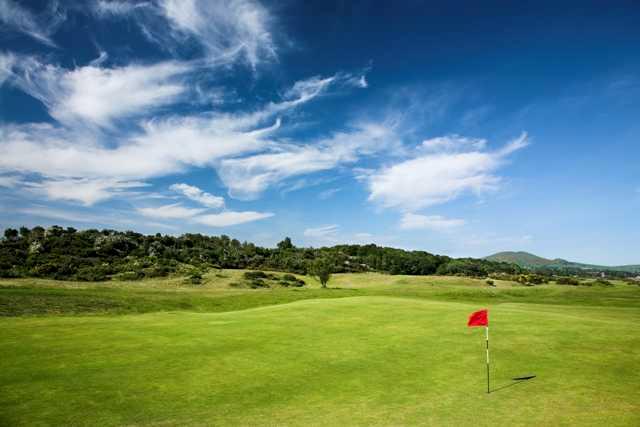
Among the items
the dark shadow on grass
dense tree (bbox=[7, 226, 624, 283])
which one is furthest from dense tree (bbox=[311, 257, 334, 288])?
the dark shadow on grass

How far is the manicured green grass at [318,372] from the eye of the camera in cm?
1009

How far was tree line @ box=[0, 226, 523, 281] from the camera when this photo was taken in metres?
71.4

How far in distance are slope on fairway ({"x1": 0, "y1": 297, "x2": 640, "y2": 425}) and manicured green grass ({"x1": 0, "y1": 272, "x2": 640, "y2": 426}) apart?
5 centimetres

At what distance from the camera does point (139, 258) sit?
289ft

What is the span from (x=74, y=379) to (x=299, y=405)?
7.52 metres

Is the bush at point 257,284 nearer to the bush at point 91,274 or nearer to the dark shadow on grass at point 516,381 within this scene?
the bush at point 91,274

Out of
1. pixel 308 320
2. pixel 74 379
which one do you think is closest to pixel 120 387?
pixel 74 379

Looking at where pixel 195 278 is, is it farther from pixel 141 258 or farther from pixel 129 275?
pixel 141 258

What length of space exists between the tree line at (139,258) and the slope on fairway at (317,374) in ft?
190

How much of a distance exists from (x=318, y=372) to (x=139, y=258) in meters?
85.5

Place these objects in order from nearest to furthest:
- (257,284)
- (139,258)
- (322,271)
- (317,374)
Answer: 1. (317,374)
2. (257,284)
3. (322,271)
4. (139,258)

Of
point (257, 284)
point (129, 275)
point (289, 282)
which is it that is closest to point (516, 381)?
point (257, 284)

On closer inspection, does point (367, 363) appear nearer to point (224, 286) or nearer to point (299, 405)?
point (299, 405)

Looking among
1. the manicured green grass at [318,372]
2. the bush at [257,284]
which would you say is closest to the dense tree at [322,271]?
the bush at [257,284]
